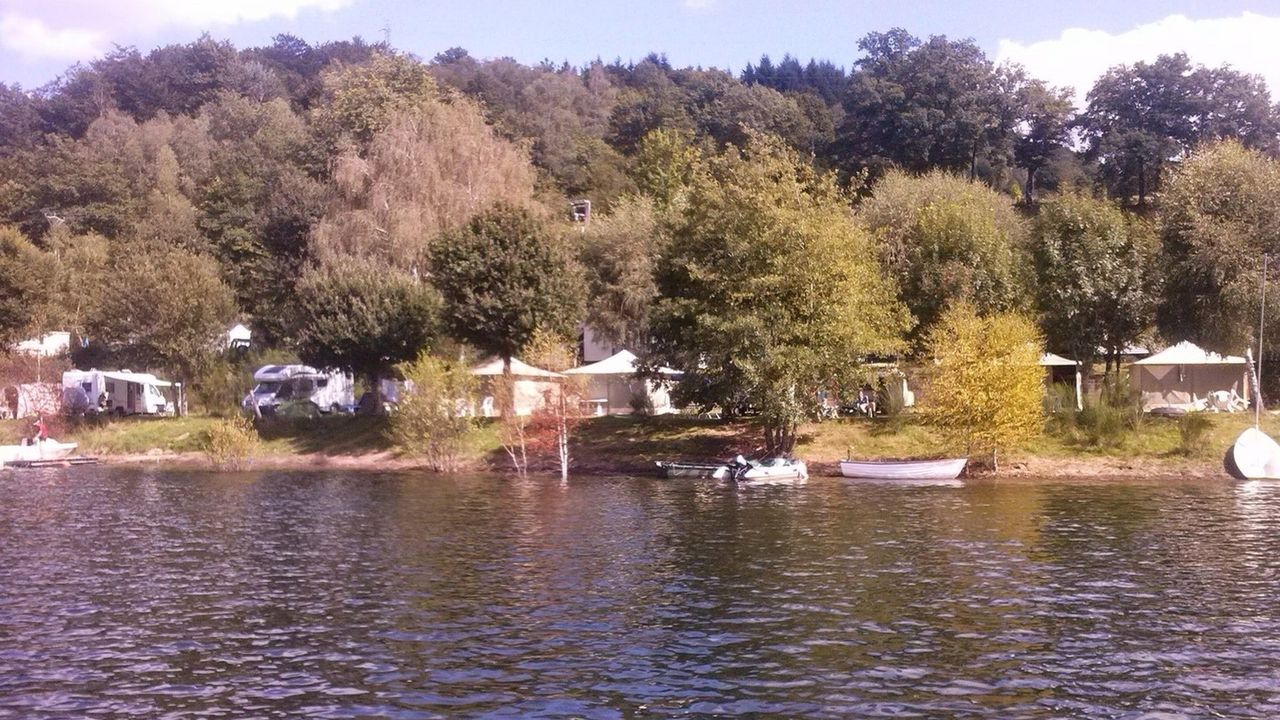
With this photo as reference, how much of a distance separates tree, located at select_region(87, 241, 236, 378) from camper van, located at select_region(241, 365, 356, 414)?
3.86 metres

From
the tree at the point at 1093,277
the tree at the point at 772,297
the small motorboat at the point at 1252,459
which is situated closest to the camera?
the small motorboat at the point at 1252,459

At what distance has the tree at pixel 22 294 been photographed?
260 ft

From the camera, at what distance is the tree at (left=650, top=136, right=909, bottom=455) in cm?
5622

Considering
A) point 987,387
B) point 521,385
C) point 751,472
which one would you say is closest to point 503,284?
point 521,385

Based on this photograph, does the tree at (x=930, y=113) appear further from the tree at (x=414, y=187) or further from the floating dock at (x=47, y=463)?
the floating dock at (x=47, y=463)

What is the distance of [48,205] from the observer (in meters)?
119

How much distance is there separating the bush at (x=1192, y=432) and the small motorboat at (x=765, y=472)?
18.1 metres

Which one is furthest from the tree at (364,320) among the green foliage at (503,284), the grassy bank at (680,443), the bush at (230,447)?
the bush at (230,447)

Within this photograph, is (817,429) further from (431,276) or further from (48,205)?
(48,205)

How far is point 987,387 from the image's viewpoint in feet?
177

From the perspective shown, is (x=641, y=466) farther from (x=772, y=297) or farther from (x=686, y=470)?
(x=772, y=297)

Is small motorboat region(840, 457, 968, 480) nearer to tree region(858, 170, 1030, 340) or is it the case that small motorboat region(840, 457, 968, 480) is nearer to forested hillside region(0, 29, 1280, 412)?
forested hillside region(0, 29, 1280, 412)

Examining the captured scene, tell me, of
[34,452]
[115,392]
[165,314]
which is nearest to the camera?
[34,452]

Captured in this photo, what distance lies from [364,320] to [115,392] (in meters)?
22.8
